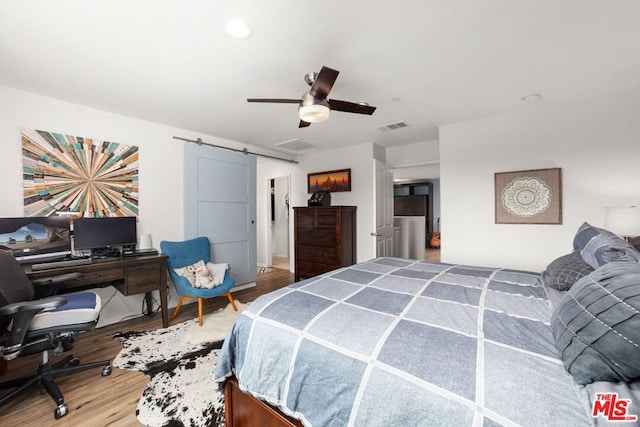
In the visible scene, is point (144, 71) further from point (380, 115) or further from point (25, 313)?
point (380, 115)

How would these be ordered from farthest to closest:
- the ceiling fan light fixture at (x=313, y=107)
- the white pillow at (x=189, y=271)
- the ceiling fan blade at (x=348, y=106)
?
the white pillow at (x=189, y=271), the ceiling fan blade at (x=348, y=106), the ceiling fan light fixture at (x=313, y=107)

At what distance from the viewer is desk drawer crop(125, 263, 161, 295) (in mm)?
2537

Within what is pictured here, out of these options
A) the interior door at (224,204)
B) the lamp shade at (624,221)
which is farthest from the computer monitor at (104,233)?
the lamp shade at (624,221)

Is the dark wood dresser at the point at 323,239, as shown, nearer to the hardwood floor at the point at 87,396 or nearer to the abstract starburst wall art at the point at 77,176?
the abstract starburst wall art at the point at 77,176

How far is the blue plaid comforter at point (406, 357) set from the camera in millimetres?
718

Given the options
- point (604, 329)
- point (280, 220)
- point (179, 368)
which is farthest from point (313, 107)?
point (280, 220)

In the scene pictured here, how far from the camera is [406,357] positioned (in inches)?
35.3

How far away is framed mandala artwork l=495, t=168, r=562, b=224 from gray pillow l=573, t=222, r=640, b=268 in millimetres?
1325

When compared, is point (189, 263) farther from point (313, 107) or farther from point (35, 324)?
point (313, 107)

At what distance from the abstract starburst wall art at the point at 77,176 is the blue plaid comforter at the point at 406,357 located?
260 cm

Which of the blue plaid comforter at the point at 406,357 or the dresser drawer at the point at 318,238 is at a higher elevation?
the dresser drawer at the point at 318,238

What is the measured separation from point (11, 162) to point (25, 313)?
5.82ft

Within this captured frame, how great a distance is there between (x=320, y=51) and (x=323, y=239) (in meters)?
2.76

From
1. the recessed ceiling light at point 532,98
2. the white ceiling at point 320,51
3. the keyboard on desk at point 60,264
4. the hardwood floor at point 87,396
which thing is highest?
the white ceiling at point 320,51
